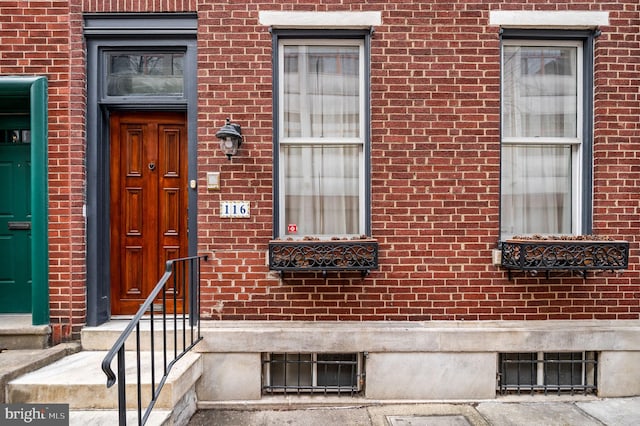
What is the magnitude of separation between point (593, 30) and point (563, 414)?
3939 millimetres

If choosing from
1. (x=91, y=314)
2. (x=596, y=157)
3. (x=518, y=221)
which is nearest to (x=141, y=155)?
(x=91, y=314)

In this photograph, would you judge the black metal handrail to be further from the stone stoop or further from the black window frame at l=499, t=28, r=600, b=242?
the black window frame at l=499, t=28, r=600, b=242

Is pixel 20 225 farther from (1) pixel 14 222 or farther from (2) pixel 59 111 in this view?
(2) pixel 59 111

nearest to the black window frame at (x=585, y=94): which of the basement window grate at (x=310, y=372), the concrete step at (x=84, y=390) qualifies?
the basement window grate at (x=310, y=372)

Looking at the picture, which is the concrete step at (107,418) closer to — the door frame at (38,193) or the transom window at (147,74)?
the door frame at (38,193)

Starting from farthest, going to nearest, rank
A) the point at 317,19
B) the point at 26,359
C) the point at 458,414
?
the point at 317,19, the point at 458,414, the point at 26,359

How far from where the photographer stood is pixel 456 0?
3.74 m

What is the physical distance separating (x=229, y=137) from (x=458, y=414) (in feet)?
11.4

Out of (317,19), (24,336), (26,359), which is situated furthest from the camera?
(317,19)

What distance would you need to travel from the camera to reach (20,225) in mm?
4000

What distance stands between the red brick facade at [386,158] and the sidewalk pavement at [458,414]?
2.82ft

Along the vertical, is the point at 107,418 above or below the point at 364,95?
below

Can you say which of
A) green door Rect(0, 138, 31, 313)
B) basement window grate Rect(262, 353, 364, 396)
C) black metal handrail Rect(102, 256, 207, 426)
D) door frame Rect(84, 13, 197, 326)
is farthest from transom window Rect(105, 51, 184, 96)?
basement window grate Rect(262, 353, 364, 396)

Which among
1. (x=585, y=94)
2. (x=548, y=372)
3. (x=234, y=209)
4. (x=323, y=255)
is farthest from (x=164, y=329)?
(x=585, y=94)
